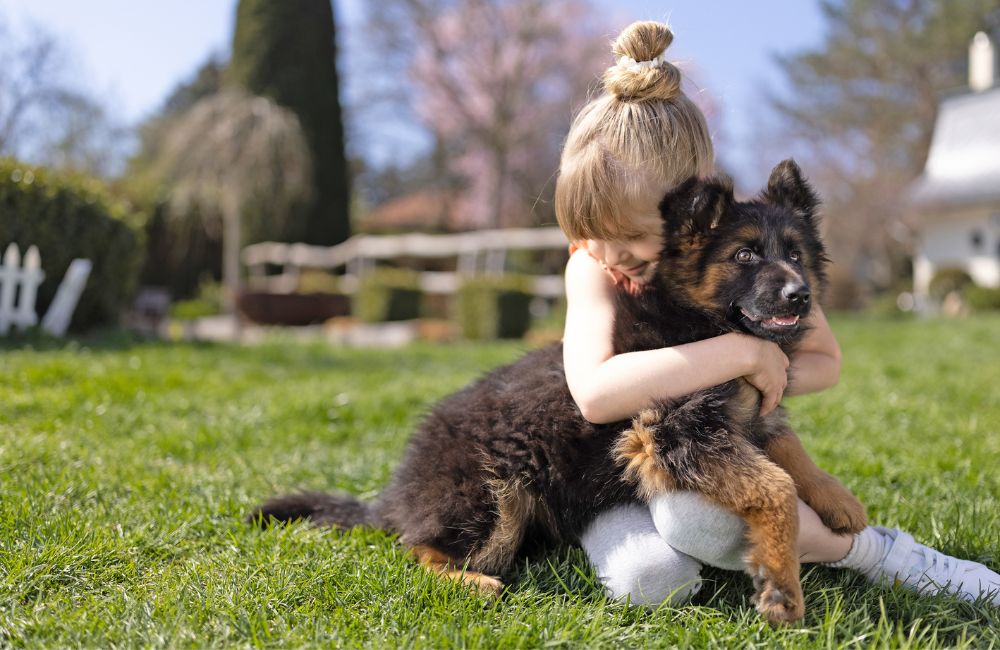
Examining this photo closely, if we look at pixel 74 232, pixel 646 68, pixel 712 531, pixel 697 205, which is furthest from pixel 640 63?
pixel 74 232

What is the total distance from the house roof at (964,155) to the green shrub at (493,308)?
66.4ft

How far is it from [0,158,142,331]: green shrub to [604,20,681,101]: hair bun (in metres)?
6.91

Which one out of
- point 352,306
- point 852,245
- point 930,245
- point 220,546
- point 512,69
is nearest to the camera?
point 220,546

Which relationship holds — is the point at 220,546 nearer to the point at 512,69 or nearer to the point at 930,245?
the point at 512,69

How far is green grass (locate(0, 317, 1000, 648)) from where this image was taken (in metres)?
2.08

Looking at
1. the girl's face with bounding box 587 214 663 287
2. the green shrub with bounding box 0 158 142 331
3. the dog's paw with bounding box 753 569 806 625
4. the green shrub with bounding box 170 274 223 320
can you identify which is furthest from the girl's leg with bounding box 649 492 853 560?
the green shrub with bounding box 170 274 223 320

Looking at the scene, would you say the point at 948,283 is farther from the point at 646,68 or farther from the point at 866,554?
the point at 646,68

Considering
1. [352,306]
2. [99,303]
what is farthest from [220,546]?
[352,306]

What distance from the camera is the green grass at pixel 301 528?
208 centimetres

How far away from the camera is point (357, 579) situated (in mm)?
2398

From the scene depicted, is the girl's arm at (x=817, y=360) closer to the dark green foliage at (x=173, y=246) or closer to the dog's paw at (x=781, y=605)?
the dog's paw at (x=781, y=605)

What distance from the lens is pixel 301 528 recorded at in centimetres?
284

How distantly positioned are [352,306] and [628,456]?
14504 millimetres

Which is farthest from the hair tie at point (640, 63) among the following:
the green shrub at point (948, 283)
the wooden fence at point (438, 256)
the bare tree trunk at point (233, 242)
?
the green shrub at point (948, 283)
